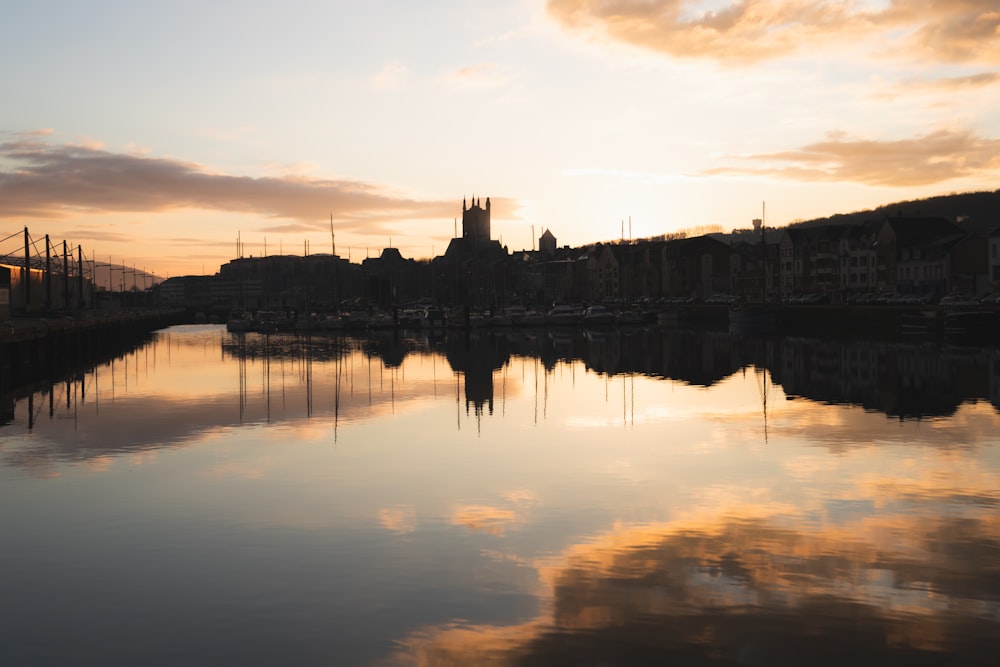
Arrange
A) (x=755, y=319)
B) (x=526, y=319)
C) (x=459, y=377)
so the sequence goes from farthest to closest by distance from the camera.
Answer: (x=526, y=319) < (x=755, y=319) < (x=459, y=377)

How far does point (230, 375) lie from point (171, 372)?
716cm

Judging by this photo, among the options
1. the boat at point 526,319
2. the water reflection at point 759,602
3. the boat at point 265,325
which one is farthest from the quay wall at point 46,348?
the boat at point 526,319

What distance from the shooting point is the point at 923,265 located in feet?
457

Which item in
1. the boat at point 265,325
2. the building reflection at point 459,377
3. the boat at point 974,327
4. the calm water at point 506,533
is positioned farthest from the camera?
the boat at point 265,325

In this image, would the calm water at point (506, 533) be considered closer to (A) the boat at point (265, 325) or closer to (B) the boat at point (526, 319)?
(B) the boat at point (526, 319)

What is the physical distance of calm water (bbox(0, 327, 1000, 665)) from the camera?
41.3 ft

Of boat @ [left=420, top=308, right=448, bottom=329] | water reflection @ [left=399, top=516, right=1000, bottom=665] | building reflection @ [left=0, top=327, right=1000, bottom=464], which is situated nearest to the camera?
water reflection @ [left=399, top=516, right=1000, bottom=665]

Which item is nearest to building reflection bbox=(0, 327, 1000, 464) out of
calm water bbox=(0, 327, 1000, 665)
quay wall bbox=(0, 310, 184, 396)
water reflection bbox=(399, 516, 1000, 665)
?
calm water bbox=(0, 327, 1000, 665)

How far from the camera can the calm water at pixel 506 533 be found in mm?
12578

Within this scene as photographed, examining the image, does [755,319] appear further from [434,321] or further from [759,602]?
[759,602]

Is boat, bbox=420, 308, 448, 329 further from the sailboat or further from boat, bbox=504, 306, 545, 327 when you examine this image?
the sailboat

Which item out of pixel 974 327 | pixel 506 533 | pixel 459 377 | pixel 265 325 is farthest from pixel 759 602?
pixel 265 325

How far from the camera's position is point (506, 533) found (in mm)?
18156

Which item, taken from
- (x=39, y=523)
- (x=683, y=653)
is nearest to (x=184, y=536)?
(x=39, y=523)
